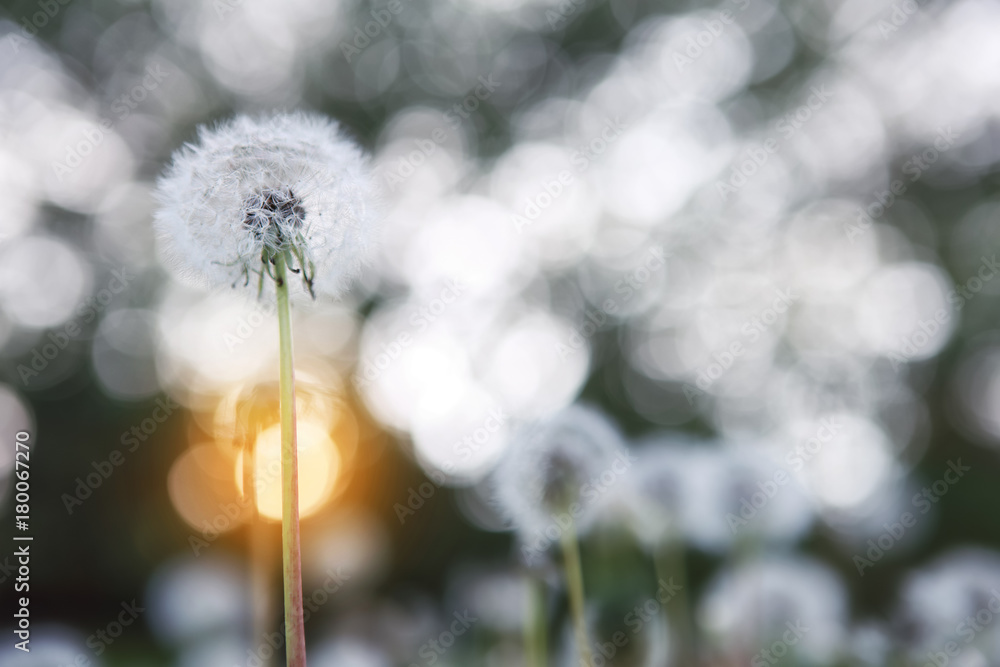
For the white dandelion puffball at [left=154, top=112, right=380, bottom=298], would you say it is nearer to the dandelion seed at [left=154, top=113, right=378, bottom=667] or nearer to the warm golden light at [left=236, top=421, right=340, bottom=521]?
the dandelion seed at [left=154, top=113, right=378, bottom=667]

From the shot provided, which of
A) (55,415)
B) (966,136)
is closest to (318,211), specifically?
(55,415)

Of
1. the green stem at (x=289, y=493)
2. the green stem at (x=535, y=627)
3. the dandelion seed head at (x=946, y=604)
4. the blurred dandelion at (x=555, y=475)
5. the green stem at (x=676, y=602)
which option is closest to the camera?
the green stem at (x=289, y=493)

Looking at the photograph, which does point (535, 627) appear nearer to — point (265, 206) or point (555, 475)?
point (555, 475)

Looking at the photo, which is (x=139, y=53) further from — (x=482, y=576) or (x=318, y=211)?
(x=318, y=211)

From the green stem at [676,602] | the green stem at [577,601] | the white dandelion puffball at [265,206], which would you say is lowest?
the green stem at [577,601]

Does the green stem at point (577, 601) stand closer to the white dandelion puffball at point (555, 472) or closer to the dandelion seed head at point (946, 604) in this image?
the white dandelion puffball at point (555, 472)

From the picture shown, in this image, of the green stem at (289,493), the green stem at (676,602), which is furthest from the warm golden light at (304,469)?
the green stem at (676,602)

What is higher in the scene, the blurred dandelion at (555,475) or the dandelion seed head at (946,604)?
the blurred dandelion at (555,475)

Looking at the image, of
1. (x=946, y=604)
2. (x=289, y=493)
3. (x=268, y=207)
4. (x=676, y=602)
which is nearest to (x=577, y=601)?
(x=289, y=493)
